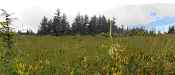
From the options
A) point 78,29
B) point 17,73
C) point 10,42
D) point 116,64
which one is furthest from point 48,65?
point 78,29

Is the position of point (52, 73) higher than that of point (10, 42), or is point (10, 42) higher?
point (10, 42)

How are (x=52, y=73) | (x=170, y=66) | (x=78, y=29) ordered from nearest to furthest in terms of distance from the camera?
(x=170, y=66) < (x=52, y=73) < (x=78, y=29)

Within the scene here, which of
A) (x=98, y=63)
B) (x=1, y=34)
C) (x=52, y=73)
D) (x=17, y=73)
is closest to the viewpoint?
(x=17, y=73)

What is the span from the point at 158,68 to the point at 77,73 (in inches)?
47.1

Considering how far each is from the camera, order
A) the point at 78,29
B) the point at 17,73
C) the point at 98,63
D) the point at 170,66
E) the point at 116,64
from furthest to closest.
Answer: the point at 78,29 → the point at 98,63 → the point at 170,66 → the point at 17,73 → the point at 116,64

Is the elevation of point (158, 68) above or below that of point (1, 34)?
below

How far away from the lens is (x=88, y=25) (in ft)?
339

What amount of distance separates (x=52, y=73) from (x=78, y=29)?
94.8 m

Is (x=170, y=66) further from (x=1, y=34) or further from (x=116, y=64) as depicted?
(x=1, y=34)

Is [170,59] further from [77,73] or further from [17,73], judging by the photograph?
[17,73]

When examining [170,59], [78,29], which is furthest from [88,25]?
[170,59]

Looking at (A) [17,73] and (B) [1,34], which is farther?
(B) [1,34]

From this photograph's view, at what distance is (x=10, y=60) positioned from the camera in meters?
5.61

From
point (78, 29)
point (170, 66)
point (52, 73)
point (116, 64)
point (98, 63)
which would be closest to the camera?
point (116, 64)
